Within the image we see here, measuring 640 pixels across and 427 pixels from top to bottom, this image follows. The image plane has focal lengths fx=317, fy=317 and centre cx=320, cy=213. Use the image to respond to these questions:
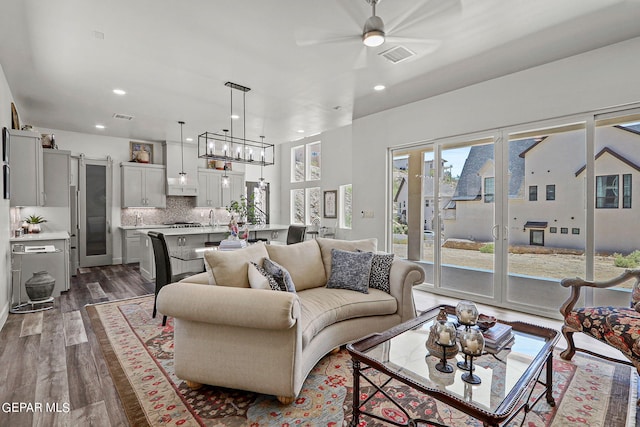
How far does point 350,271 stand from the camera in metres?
3.07

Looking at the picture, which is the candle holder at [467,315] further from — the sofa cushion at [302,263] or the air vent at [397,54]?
the air vent at [397,54]

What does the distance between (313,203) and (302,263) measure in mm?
6056

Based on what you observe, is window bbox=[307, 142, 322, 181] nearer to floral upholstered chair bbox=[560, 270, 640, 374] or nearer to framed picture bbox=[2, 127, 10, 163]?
framed picture bbox=[2, 127, 10, 163]

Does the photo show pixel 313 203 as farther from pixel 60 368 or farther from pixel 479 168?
pixel 60 368

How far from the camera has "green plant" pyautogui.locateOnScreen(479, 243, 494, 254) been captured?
4168mm

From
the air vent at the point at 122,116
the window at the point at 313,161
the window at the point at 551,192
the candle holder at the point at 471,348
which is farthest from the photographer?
the window at the point at 313,161

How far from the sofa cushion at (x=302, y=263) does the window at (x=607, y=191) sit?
3022 mm

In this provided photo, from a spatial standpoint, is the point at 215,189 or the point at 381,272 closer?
the point at 381,272

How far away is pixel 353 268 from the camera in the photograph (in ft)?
10.1

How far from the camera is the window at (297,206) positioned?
30.8 feet

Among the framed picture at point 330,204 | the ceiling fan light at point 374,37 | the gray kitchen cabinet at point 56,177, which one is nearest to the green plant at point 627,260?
the ceiling fan light at point 374,37

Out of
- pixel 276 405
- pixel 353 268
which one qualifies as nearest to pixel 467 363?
pixel 276 405

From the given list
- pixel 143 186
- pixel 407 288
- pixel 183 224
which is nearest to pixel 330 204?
pixel 183 224

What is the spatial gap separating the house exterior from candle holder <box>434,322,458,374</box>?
2782 millimetres
